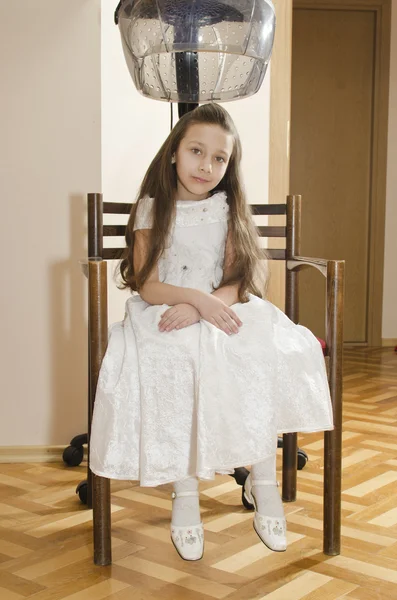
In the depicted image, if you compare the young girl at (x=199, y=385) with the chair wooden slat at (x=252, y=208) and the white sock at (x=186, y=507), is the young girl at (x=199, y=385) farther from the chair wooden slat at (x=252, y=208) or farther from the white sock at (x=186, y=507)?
the chair wooden slat at (x=252, y=208)

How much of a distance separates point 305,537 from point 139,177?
1.16 m

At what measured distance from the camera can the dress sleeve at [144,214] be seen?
1.70 m

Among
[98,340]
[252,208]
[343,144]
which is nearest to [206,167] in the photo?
[252,208]

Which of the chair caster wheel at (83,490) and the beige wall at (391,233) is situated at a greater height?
the beige wall at (391,233)

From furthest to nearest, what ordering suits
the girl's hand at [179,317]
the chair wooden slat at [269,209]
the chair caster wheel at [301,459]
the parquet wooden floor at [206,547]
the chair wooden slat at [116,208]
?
the chair caster wheel at [301,459]
the chair wooden slat at [269,209]
the chair wooden slat at [116,208]
the girl's hand at [179,317]
the parquet wooden floor at [206,547]

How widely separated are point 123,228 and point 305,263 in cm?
44

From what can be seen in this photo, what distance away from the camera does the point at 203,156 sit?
168cm

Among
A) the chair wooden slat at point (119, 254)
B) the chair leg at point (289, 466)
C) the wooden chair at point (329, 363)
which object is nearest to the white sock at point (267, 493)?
the wooden chair at point (329, 363)

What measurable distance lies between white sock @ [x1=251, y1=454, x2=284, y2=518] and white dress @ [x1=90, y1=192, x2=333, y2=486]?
0.09 meters

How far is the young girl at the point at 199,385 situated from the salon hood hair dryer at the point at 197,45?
0.22ft

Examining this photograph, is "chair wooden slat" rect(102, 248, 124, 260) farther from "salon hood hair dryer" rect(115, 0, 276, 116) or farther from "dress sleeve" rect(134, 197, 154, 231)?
"salon hood hair dryer" rect(115, 0, 276, 116)

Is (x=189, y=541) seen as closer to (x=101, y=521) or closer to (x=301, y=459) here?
(x=101, y=521)

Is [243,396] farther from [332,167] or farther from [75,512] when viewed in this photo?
[332,167]

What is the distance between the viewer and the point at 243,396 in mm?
1415
